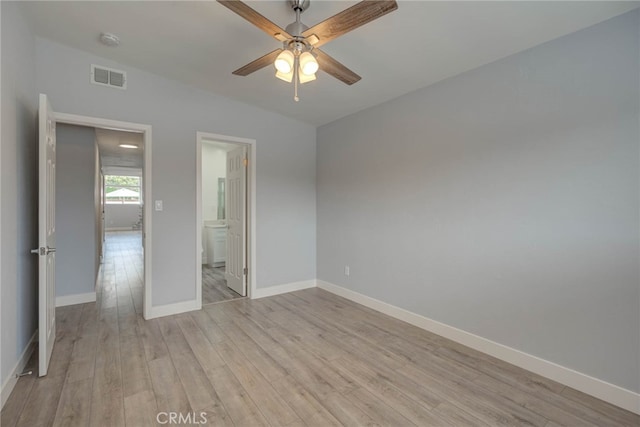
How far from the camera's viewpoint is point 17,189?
2248 mm

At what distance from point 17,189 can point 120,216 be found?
13.2 m

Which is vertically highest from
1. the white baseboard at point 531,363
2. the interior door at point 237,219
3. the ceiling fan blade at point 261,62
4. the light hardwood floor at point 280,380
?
the ceiling fan blade at point 261,62

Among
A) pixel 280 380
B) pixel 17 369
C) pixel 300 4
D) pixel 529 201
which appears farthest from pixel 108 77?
pixel 529 201

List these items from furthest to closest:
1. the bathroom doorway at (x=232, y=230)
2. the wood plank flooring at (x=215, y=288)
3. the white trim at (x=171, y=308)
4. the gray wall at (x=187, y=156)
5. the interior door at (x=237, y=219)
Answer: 1. the interior door at (x=237, y=219)
2. the wood plank flooring at (x=215, y=288)
3. the bathroom doorway at (x=232, y=230)
4. the white trim at (x=171, y=308)
5. the gray wall at (x=187, y=156)

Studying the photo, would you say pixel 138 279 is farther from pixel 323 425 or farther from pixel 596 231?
pixel 596 231

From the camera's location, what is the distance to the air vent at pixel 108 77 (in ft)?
9.97

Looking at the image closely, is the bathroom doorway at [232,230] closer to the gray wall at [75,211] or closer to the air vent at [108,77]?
the air vent at [108,77]

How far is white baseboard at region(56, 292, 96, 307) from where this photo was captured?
12.4ft

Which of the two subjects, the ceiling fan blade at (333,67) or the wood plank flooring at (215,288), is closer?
the ceiling fan blade at (333,67)

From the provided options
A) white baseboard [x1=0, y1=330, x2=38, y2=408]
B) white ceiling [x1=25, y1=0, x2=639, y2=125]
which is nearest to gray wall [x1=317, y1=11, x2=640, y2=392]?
white ceiling [x1=25, y1=0, x2=639, y2=125]

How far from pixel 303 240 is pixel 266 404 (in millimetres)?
2800

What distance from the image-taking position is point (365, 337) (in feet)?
9.67

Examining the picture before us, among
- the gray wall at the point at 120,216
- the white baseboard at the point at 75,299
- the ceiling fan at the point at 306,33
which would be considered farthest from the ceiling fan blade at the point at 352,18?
the gray wall at the point at 120,216

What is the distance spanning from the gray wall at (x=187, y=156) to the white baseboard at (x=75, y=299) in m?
1.27
